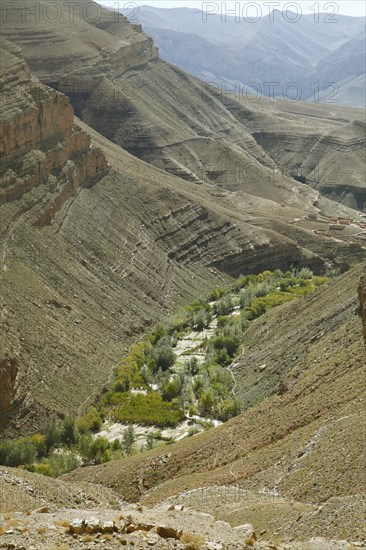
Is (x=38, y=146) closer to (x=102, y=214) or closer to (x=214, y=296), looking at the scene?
(x=102, y=214)

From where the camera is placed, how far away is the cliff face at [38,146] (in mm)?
51344

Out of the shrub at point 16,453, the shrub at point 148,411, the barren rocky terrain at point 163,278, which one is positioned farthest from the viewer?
the shrub at point 148,411

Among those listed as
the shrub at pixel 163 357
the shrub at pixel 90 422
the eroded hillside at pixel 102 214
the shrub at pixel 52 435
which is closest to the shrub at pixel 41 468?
the shrub at pixel 52 435

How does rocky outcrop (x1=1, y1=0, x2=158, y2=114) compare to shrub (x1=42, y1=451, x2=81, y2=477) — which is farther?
rocky outcrop (x1=1, y1=0, x2=158, y2=114)

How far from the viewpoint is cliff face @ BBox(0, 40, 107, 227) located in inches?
2021

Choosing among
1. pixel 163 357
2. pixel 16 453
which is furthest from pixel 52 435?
pixel 163 357

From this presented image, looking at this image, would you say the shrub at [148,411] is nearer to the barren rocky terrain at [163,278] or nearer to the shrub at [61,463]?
the barren rocky terrain at [163,278]

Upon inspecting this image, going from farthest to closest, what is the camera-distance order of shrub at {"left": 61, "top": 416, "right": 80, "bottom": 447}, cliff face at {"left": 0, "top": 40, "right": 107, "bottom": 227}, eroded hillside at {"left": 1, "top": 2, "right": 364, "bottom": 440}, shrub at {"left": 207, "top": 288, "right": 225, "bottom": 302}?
shrub at {"left": 207, "top": 288, "right": 225, "bottom": 302}
cliff face at {"left": 0, "top": 40, "right": 107, "bottom": 227}
eroded hillside at {"left": 1, "top": 2, "right": 364, "bottom": 440}
shrub at {"left": 61, "top": 416, "right": 80, "bottom": 447}

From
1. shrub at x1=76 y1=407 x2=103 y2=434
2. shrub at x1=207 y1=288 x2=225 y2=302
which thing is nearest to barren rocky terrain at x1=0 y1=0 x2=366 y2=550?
shrub at x1=76 y1=407 x2=103 y2=434

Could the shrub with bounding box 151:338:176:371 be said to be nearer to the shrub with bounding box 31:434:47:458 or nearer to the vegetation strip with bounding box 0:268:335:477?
the vegetation strip with bounding box 0:268:335:477

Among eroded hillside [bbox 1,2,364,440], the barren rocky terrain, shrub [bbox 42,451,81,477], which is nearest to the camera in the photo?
A: the barren rocky terrain

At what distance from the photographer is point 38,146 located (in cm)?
5597

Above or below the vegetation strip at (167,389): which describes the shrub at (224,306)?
below

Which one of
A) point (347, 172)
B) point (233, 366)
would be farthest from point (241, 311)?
point (347, 172)
